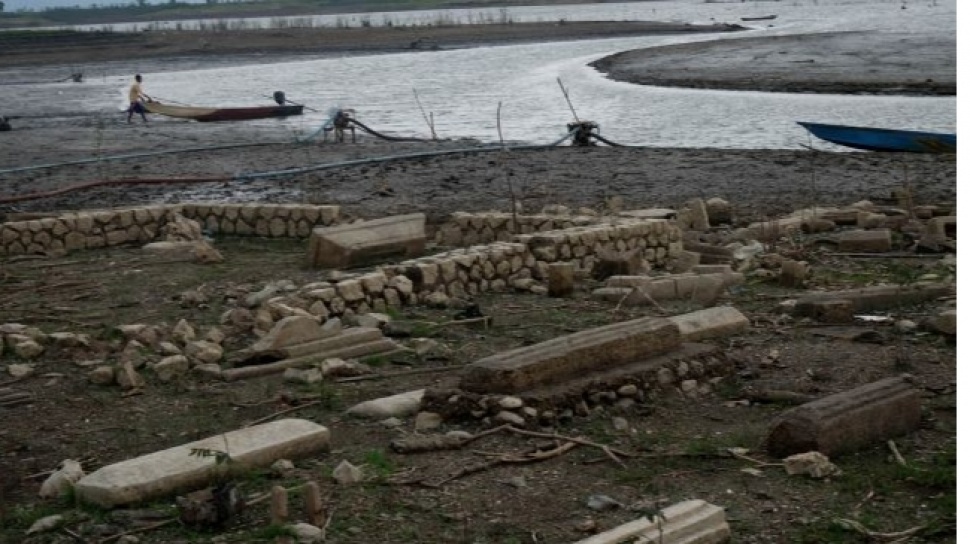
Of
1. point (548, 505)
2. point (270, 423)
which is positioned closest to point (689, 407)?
point (548, 505)

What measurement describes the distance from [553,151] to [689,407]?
1466 cm

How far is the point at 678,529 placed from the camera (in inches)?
229

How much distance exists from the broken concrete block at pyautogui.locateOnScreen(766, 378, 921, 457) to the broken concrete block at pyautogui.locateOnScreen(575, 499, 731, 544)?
97 cm

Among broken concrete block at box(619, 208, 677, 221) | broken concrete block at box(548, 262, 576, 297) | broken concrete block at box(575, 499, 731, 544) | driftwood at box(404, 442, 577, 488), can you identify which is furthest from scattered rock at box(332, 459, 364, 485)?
broken concrete block at box(619, 208, 677, 221)

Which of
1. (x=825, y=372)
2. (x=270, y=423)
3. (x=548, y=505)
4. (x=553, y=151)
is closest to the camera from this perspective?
(x=548, y=505)

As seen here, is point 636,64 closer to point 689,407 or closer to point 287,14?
point 689,407

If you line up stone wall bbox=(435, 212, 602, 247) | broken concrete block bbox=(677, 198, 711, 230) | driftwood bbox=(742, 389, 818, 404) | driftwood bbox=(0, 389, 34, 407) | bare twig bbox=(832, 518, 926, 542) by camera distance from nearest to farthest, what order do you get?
bare twig bbox=(832, 518, 926, 542) < driftwood bbox=(742, 389, 818, 404) < driftwood bbox=(0, 389, 34, 407) < stone wall bbox=(435, 212, 602, 247) < broken concrete block bbox=(677, 198, 711, 230)

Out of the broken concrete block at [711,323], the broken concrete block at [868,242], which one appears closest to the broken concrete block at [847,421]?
the broken concrete block at [711,323]

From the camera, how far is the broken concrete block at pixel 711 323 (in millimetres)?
9195

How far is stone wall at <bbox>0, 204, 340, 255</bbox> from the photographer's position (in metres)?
14.2

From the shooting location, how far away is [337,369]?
8750mm

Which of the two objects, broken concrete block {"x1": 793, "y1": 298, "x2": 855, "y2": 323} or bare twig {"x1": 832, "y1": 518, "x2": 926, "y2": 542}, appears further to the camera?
broken concrete block {"x1": 793, "y1": 298, "x2": 855, "y2": 323}

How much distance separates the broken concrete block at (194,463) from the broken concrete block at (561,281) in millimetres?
4147

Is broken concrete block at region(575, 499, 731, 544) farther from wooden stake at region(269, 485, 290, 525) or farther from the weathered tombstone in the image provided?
the weathered tombstone
